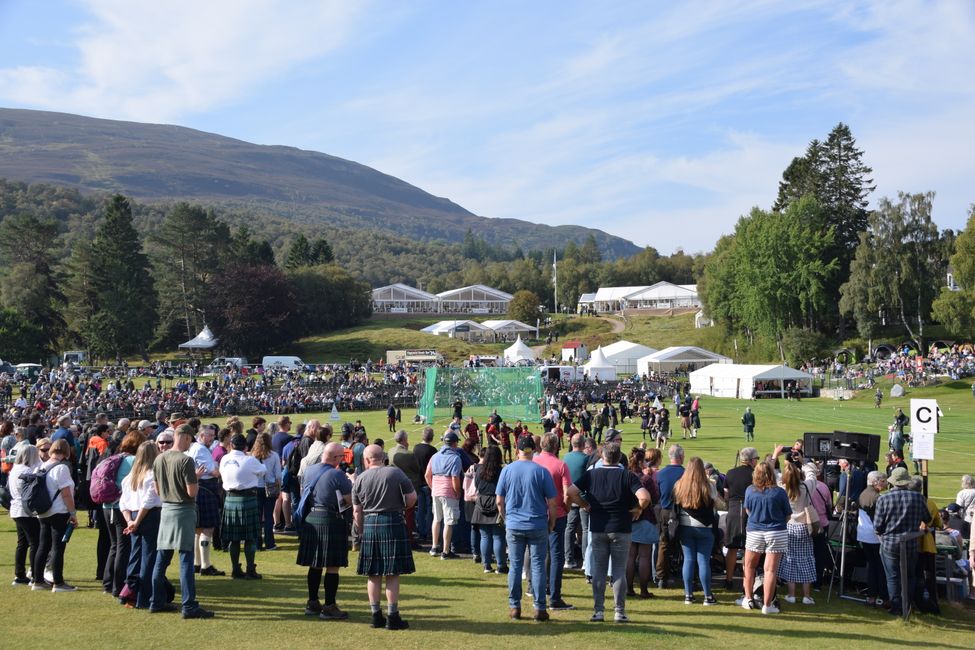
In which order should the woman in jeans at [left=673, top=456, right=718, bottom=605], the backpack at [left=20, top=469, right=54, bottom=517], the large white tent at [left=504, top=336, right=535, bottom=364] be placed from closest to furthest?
the backpack at [left=20, top=469, right=54, bottom=517]
the woman in jeans at [left=673, top=456, right=718, bottom=605]
the large white tent at [left=504, top=336, right=535, bottom=364]

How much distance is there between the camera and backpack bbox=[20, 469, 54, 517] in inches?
302

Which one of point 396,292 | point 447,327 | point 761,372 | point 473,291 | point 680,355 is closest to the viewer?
point 761,372

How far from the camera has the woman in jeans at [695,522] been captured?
8008 mm

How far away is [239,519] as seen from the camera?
8.49 m

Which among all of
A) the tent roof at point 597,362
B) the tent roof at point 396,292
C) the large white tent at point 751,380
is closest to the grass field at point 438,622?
the large white tent at point 751,380

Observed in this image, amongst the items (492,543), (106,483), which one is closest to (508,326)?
(492,543)

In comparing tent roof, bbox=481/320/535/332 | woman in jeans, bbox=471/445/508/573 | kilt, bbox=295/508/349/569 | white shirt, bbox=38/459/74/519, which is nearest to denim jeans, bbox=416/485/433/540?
woman in jeans, bbox=471/445/508/573

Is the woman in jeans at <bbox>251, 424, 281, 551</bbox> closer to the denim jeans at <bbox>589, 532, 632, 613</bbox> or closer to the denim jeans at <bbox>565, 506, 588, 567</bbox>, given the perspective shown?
the denim jeans at <bbox>565, 506, 588, 567</bbox>

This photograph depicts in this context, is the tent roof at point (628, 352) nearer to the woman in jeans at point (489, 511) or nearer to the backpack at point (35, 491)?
the woman in jeans at point (489, 511)

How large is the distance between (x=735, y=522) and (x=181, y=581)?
5.33 metres

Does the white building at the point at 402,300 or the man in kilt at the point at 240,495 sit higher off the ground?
the white building at the point at 402,300

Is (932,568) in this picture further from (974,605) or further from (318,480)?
(318,480)

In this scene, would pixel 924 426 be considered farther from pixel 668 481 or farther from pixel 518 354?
pixel 518 354

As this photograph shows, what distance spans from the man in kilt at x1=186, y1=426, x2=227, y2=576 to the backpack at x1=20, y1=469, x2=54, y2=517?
134 cm
